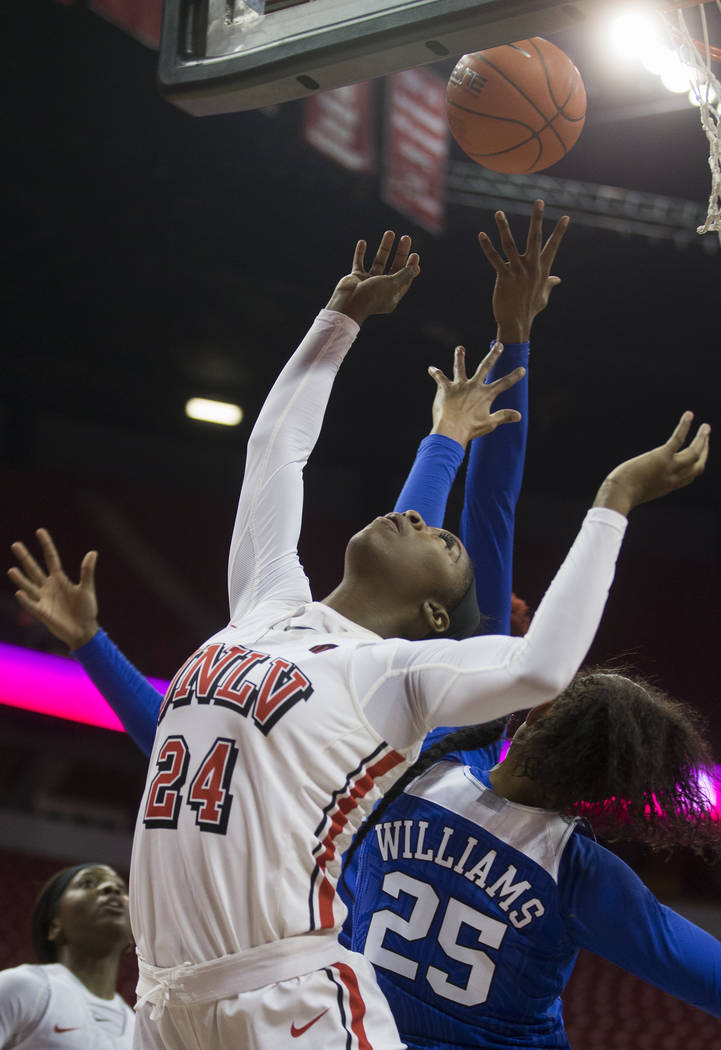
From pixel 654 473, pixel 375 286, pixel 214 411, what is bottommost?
pixel 654 473

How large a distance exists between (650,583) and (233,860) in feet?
28.9

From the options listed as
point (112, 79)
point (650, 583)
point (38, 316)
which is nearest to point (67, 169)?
point (112, 79)

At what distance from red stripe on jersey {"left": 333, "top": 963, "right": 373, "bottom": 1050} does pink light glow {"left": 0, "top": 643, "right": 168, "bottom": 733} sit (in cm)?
656

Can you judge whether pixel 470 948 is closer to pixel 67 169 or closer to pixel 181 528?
pixel 67 169

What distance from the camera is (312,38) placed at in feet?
7.90

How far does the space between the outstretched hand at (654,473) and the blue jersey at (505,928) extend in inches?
27.6

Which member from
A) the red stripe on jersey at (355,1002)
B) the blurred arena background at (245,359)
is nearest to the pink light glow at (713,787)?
the red stripe on jersey at (355,1002)

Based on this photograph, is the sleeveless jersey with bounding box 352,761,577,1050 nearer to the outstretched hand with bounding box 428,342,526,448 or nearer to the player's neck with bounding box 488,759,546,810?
the player's neck with bounding box 488,759,546,810

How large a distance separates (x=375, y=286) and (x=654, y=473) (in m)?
1.03

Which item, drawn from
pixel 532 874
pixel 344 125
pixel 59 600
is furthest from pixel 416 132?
pixel 532 874

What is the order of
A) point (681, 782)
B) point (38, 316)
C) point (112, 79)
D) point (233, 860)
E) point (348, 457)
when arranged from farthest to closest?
point (348, 457)
point (38, 316)
point (112, 79)
point (681, 782)
point (233, 860)

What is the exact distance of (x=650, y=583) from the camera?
33.3 ft

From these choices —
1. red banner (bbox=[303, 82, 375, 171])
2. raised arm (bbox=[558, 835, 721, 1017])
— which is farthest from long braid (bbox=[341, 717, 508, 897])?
red banner (bbox=[303, 82, 375, 171])

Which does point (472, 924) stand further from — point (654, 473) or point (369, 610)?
point (654, 473)
